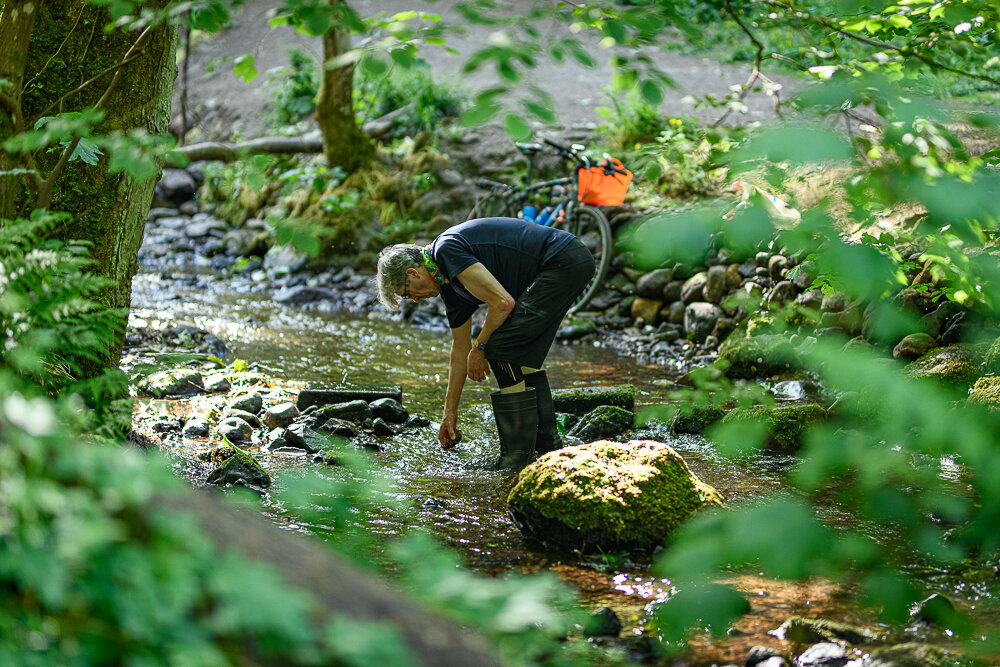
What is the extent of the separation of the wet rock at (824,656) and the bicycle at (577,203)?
6.00m

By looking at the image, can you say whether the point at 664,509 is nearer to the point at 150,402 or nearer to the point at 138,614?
the point at 138,614

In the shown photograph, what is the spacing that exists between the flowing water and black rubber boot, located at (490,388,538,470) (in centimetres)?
20

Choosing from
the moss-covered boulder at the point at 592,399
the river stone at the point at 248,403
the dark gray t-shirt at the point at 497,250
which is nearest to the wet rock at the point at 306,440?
the river stone at the point at 248,403

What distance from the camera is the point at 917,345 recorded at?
614 cm

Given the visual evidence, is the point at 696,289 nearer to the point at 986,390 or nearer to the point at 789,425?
the point at 789,425

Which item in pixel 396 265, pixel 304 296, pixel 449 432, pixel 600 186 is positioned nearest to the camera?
pixel 396 265

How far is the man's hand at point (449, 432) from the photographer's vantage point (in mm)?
4930

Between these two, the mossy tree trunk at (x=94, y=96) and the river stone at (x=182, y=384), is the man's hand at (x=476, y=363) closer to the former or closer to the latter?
the mossy tree trunk at (x=94, y=96)

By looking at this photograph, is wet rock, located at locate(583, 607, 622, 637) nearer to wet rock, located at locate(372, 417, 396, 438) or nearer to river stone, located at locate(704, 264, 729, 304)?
wet rock, located at locate(372, 417, 396, 438)

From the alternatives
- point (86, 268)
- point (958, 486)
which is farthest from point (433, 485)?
point (958, 486)

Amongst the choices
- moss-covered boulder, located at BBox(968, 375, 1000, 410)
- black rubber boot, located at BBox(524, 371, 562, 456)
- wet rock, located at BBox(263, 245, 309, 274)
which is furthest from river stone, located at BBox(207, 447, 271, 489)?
wet rock, located at BBox(263, 245, 309, 274)

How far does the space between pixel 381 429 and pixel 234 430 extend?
96 cm

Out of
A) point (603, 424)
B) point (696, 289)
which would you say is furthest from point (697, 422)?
point (696, 289)

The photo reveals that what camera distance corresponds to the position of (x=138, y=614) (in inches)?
38.4
